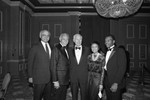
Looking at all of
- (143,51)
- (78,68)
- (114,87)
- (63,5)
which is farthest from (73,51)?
(143,51)

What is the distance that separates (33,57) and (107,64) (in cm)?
138

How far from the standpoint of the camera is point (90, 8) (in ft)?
32.1

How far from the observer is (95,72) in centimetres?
290

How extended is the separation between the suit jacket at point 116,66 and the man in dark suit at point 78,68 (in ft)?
1.56

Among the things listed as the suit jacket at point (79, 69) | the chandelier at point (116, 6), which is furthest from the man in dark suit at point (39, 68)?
the chandelier at point (116, 6)

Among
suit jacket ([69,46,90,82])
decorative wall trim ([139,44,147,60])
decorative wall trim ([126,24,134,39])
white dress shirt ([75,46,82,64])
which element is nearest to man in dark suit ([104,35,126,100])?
suit jacket ([69,46,90,82])

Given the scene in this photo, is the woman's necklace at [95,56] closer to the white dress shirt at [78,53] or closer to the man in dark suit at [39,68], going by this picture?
the white dress shirt at [78,53]

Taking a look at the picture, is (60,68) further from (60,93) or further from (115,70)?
(115,70)

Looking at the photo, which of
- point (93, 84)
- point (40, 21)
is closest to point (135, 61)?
point (40, 21)

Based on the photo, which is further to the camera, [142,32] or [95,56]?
[142,32]

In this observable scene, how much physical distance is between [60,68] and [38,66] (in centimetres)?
42

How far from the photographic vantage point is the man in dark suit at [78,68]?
294cm

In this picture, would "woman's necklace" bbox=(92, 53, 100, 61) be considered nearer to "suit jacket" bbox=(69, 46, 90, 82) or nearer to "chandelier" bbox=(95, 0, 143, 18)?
"suit jacket" bbox=(69, 46, 90, 82)

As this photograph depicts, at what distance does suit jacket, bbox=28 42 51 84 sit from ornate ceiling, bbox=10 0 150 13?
6.27 m
